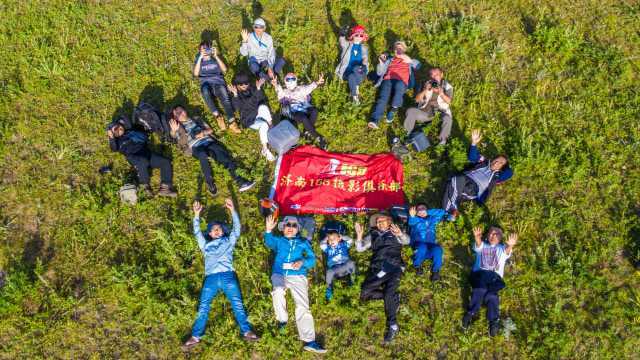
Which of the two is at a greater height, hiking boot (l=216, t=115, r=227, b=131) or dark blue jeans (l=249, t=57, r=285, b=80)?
dark blue jeans (l=249, t=57, r=285, b=80)

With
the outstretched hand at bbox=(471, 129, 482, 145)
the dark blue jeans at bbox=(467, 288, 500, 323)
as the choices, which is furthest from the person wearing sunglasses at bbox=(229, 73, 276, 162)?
the dark blue jeans at bbox=(467, 288, 500, 323)

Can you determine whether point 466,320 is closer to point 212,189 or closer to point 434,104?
point 434,104

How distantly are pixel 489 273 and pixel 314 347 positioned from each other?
3778 millimetres

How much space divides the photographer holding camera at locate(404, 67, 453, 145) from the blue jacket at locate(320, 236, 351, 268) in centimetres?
324

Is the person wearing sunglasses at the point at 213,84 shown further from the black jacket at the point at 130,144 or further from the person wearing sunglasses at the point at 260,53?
the black jacket at the point at 130,144

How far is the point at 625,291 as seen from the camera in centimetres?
904

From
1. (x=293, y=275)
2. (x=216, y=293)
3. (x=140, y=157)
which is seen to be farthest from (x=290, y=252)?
(x=140, y=157)

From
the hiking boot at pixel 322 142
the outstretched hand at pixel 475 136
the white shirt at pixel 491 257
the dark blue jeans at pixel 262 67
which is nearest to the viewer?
the white shirt at pixel 491 257

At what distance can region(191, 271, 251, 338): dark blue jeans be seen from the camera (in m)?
8.75

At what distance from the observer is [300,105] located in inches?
415

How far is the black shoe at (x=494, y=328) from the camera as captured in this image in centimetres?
862

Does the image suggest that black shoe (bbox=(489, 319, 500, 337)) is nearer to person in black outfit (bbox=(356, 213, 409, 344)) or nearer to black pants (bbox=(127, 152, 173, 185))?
person in black outfit (bbox=(356, 213, 409, 344))

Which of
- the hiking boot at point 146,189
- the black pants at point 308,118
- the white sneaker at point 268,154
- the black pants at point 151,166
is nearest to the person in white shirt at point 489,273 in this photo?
the black pants at point 308,118

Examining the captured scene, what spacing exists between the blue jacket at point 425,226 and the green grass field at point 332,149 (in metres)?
0.35
